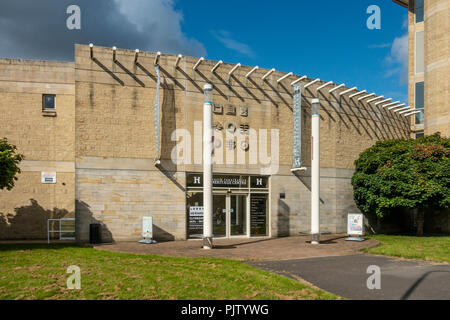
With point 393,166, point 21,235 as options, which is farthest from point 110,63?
point 393,166

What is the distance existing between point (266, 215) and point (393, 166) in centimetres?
770

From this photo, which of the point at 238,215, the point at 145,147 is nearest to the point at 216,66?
the point at 145,147

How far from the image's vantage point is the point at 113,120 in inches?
667

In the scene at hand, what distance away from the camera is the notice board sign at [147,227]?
1612 cm

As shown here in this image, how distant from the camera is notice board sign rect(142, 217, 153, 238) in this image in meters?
16.1

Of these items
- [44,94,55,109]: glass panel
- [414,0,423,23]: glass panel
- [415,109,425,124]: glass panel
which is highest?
[414,0,423,23]: glass panel

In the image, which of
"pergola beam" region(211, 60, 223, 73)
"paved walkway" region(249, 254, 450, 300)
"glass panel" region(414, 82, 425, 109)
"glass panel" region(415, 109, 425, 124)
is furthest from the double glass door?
"glass panel" region(414, 82, 425, 109)

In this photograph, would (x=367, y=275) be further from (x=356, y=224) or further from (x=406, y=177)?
(x=406, y=177)

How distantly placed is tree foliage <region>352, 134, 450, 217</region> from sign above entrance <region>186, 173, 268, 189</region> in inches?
249

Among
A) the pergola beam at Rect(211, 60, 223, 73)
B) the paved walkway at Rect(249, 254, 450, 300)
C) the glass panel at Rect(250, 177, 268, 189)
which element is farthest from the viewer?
the glass panel at Rect(250, 177, 268, 189)

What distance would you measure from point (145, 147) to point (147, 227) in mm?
3782

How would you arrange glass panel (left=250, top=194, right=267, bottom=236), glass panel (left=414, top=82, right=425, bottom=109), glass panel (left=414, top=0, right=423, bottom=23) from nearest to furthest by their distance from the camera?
glass panel (left=250, top=194, right=267, bottom=236) → glass panel (left=414, top=82, right=425, bottom=109) → glass panel (left=414, top=0, right=423, bottom=23)

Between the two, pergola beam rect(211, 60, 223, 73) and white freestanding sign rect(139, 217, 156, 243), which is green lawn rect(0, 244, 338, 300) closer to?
white freestanding sign rect(139, 217, 156, 243)

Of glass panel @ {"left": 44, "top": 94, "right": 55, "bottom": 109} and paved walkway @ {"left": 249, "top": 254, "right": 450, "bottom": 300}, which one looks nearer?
paved walkway @ {"left": 249, "top": 254, "right": 450, "bottom": 300}
